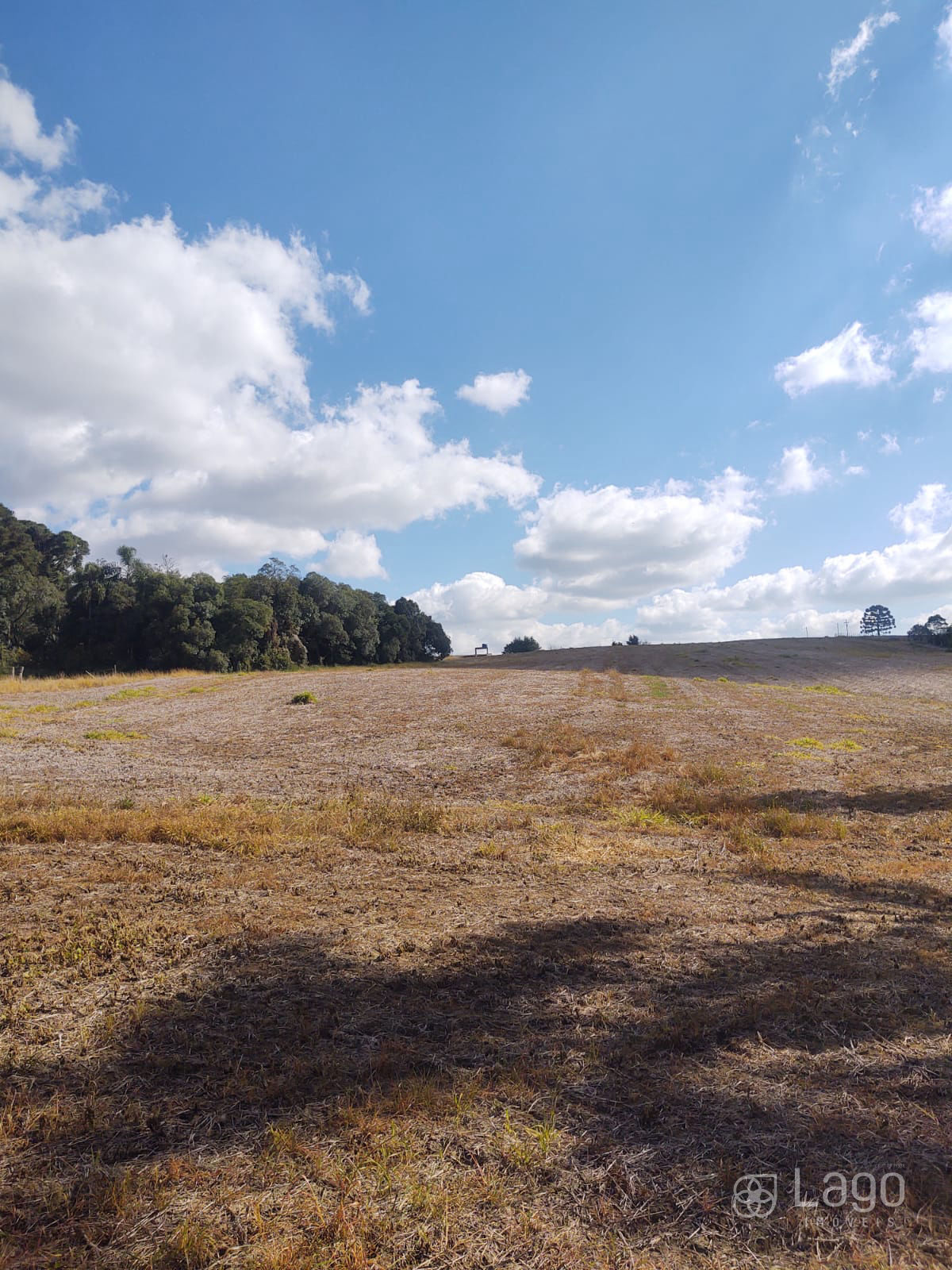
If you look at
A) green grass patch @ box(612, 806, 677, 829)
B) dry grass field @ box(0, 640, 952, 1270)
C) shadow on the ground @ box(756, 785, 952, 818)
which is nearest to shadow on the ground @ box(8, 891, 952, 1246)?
dry grass field @ box(0, 640, 952, 1270)

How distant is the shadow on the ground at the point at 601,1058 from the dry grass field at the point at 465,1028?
1.1 inches

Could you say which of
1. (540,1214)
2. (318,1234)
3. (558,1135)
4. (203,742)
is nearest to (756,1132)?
(558,1135)

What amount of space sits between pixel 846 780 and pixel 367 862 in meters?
14.6

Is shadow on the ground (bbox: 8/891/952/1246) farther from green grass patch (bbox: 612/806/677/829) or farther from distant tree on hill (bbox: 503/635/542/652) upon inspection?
distant tree on hill (bbox: 503/635/542/652)

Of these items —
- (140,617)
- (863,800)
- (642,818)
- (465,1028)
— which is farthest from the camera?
(140,617)

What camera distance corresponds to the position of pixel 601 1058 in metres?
5.12

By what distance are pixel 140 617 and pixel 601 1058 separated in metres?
87.0

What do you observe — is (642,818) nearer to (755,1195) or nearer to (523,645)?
(755,1195)

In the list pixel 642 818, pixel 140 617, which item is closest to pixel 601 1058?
pixel 642 818

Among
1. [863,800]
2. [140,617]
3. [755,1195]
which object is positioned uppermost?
[140,617]

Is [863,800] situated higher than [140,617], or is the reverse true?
[140,617]

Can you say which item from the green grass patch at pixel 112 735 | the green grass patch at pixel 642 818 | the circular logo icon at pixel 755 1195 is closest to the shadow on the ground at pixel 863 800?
the green grass patch at pixel 642 818

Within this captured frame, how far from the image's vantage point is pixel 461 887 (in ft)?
31.2

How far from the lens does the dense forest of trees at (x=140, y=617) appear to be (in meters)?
76.9
